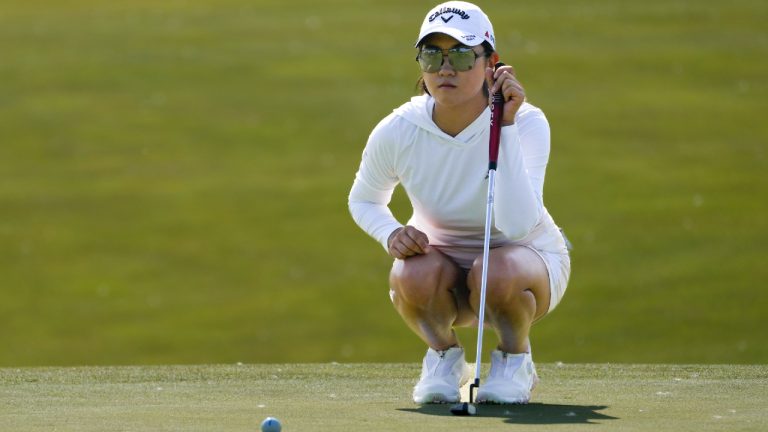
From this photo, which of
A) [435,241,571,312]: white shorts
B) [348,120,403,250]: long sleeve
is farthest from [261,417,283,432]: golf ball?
[435,241,571,312]: white shorts

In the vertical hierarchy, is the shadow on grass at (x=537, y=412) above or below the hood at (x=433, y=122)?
below

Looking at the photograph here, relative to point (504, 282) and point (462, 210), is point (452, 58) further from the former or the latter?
point (504, 282)

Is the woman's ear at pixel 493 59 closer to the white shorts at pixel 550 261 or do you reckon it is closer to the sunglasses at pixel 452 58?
the sunglasses at pixel 452 58

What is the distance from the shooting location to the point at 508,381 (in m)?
5.23

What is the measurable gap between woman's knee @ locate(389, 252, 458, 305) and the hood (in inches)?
15.3

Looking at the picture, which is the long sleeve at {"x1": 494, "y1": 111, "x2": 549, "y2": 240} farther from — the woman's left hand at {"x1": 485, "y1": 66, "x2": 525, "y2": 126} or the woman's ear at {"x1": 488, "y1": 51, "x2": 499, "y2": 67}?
the woman's ear at {"x1": 488, "y1": 51, "x2": 499, "y2": 67}

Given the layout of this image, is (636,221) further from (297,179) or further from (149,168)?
(149,168)

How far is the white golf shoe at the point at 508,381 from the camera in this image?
5.21 m

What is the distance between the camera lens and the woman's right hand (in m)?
5.25

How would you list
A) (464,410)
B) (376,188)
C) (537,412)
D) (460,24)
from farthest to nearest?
(376,188)
(460,24)
(537,412)
(464,410)

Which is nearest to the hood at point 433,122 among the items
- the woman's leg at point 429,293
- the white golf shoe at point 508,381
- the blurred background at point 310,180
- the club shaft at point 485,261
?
the club shaft at point 485,261

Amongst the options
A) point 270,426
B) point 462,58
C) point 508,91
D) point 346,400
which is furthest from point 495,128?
point 270,426

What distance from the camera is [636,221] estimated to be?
18781mm

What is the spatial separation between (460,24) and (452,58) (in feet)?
0.37
